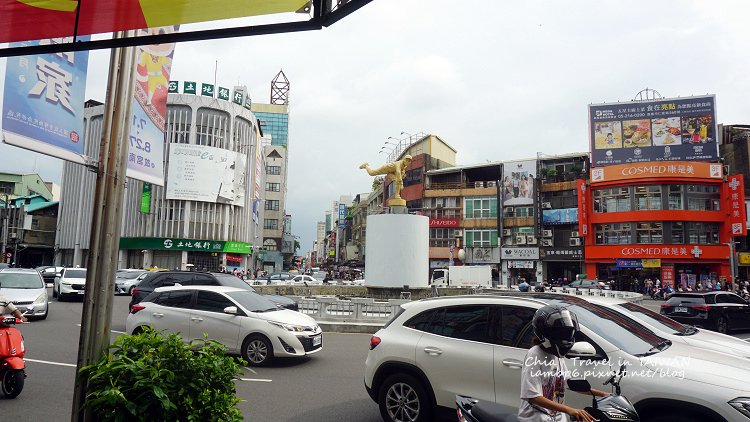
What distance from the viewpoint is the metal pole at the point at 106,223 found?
13.0ft

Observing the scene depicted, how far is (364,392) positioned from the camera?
7.86 meters

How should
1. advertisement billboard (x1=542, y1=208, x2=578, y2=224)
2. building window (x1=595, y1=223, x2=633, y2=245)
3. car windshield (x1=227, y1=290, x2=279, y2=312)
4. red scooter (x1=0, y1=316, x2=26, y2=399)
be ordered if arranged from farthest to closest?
1. advertisement billboard (x1=542, y1=208, x2=578, y2=224)
2. building window (x1=595, y1=223, x2=633, y2=245)
3. car windshield (x1=227, y1=290, x2=279, y2=312)
4. red scooter (x1=0, y1=316, x2=26, y2=399)

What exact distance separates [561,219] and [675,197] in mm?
10432

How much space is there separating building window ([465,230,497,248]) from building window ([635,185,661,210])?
14.9 metres

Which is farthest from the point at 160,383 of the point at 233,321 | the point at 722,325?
the point at 722,325

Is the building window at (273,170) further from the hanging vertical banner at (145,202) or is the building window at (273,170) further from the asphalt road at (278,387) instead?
the asphalt road at (278,387)

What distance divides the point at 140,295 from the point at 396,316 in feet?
34.4

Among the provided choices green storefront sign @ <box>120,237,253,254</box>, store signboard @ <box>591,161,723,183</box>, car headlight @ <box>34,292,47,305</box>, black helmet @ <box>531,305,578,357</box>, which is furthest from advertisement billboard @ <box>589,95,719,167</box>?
black helmet @ <box>531,305,578,357</box>

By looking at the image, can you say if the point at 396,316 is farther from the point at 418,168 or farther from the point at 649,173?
the point at 418,168

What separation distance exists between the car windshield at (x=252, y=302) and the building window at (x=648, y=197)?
43.8 m

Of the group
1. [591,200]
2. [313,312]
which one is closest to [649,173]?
[591,200]

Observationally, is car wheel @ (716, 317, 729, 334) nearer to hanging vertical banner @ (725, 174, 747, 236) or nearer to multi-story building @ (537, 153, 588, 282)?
hanging vertical banner @ (725, 174, 747, 236)

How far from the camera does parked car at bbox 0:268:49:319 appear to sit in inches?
602

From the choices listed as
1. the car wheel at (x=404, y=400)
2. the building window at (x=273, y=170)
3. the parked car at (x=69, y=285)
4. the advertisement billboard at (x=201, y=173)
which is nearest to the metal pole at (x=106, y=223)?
the car wheel at (x=404, y=400)
